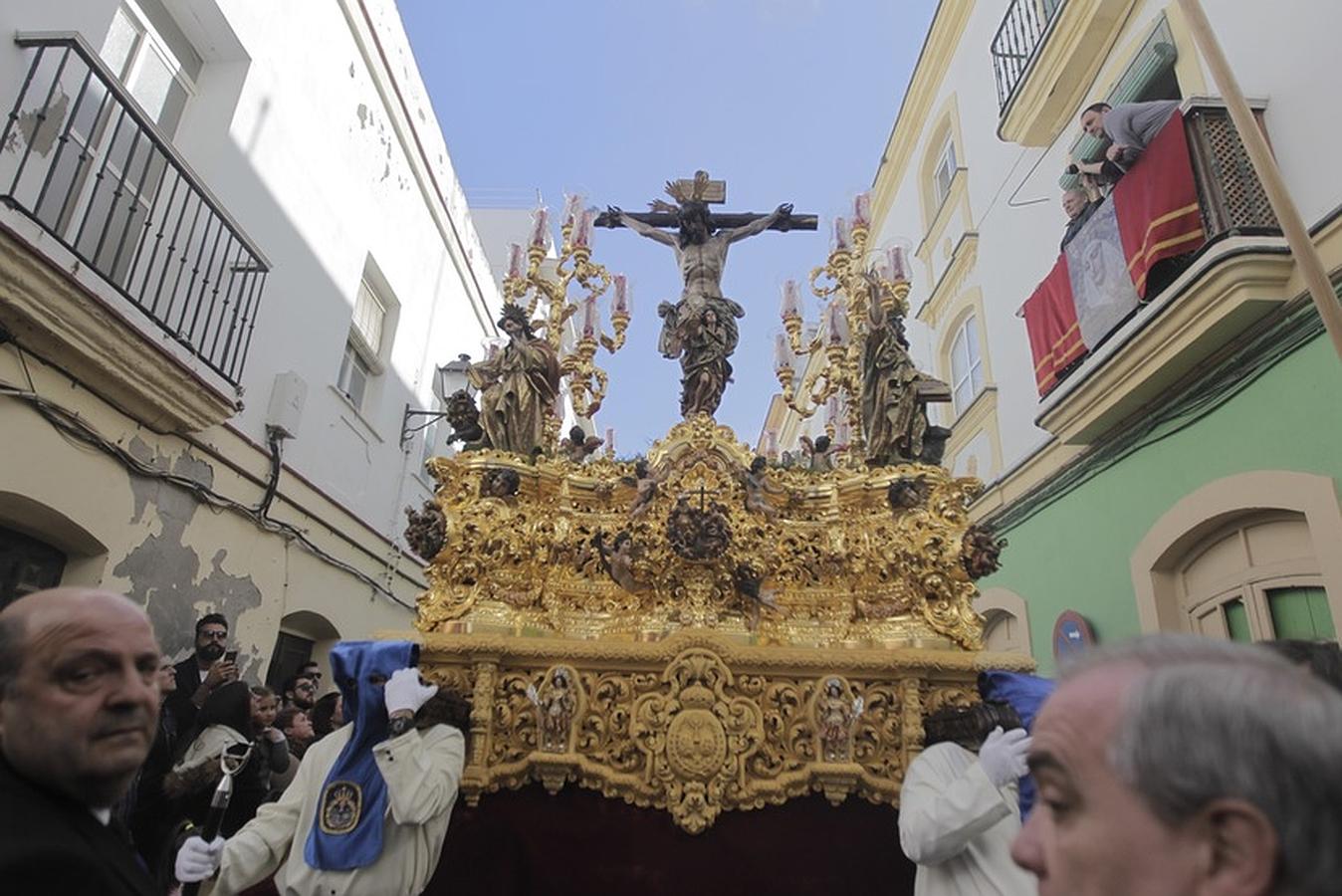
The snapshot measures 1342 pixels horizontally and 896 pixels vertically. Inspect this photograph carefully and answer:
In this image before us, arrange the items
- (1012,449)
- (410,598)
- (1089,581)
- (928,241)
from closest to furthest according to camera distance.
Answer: (1089,581), (1012,449), (410,598), (928,241)

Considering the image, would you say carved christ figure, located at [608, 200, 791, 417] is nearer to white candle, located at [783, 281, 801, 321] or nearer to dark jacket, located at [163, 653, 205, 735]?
white candle, located at [783, 281, 801, 321]

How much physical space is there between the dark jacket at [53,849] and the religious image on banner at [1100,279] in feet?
17.5

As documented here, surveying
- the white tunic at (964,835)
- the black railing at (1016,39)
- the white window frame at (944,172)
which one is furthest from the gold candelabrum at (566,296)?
the white window frame at (944,172)

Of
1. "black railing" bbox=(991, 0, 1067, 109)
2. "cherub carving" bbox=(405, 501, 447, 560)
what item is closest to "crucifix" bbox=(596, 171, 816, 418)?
"cherub carving" bbox=(405, 501, 447, 560)

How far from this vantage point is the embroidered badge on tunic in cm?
216

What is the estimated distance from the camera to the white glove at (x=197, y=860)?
212 centimetres

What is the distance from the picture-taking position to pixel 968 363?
8164 mm

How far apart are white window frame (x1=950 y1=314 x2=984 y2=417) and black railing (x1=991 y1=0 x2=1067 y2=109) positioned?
2179 millimetres

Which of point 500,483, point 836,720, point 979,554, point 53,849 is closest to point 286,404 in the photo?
point 500,483

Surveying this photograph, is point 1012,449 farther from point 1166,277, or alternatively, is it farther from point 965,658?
point 965,658

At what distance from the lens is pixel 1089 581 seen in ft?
18.2

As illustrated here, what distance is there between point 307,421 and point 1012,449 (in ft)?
19.7

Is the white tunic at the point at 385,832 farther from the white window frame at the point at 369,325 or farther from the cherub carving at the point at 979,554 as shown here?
the white window frame at the point at 369,325

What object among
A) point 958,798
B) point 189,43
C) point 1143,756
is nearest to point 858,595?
point 958,798
